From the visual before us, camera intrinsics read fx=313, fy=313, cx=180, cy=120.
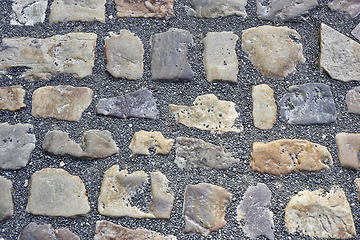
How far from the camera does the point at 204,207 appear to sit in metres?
1.33

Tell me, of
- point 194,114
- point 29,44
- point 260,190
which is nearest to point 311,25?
point 194,114

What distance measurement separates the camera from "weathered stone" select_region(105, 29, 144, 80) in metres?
1.50

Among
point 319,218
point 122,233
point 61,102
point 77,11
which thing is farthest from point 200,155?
point 77,11

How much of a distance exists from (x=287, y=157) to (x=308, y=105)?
280 millimetres

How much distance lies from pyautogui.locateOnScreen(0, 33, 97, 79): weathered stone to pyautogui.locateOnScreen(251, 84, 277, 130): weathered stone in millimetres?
806

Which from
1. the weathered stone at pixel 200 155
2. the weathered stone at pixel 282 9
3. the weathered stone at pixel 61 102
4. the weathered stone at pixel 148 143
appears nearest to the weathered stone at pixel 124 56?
the weathered stone at pixel 61 102

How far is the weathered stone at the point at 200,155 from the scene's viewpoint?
4.56 ft

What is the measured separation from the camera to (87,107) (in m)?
1.46

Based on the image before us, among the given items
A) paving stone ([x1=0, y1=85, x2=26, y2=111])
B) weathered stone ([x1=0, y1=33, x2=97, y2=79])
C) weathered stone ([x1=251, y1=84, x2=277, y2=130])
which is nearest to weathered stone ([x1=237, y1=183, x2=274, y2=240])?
weathered stone ([x1=251, y1=84, x2=277, y2=130])

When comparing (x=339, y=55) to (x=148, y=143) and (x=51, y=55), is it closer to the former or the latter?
(x=148, y=143)

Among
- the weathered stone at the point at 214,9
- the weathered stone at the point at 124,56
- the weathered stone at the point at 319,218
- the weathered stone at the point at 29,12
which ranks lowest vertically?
the weathered stone at the point at 319,218

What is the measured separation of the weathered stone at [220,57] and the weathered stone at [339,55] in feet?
1.46

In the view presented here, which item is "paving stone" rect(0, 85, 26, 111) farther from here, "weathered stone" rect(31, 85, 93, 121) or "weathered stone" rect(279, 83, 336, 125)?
"weathered stone" rect(279, 83, 336, 125)

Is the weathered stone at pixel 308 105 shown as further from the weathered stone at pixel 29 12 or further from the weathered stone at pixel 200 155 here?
the weathered stone at pixel 29 12
